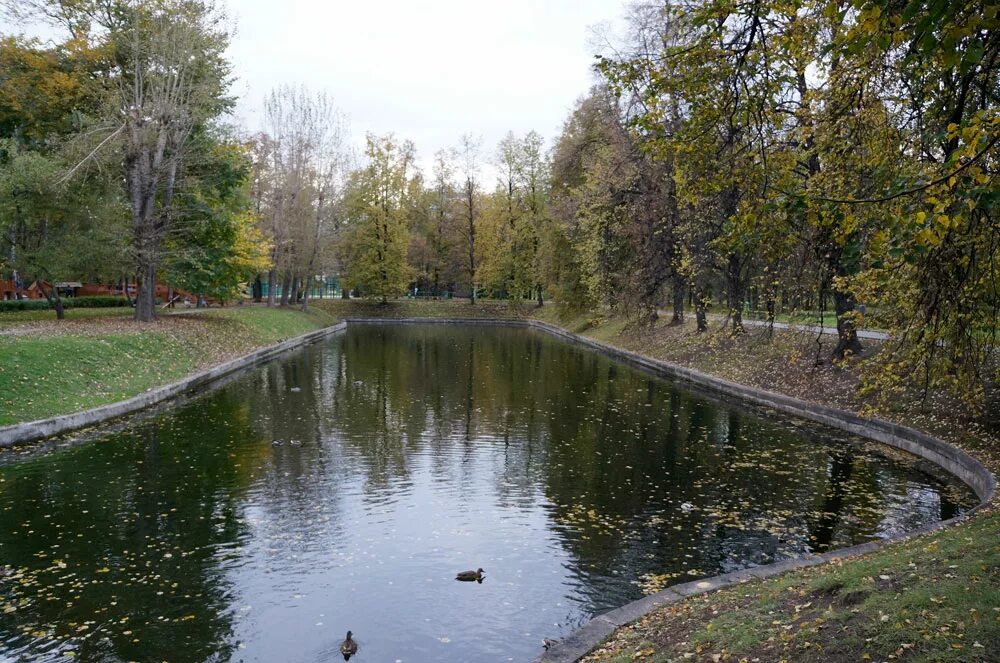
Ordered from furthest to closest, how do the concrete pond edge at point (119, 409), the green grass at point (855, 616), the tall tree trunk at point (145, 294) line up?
1. the tall tree trunk at point (145, 294)
2. the concrete pond edge at point (119, 409)
3. the green grass at point (855, 616)

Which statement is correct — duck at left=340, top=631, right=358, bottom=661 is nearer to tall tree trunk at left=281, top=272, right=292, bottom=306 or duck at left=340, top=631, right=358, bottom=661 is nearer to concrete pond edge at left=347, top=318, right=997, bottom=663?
concrete pond edge at left=347, top=318, right=997, bottom=663

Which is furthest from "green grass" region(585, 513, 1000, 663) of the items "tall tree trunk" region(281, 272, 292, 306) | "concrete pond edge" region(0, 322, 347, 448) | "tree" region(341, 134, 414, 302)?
"tree" region(341, 134, 414, 302)

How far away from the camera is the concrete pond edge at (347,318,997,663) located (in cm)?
670

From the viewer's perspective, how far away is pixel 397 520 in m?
10.6

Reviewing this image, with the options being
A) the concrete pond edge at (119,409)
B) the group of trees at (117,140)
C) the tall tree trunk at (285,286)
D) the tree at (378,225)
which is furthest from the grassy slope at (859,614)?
the tree at (378,225)

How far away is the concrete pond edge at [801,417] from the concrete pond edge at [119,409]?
13397mm

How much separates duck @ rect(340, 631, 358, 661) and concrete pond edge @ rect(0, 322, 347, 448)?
37.5 ft

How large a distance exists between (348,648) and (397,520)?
3.85 m

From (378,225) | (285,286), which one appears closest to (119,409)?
(285,286)

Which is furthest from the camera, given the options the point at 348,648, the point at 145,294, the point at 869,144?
the point at 145,294

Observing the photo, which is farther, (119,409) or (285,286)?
(285,286)

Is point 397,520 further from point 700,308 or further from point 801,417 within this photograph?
point 700,308

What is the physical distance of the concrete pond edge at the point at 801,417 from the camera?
6698 mm

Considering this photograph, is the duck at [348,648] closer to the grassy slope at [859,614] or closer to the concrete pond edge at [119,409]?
the grassy slope at [859,614]
